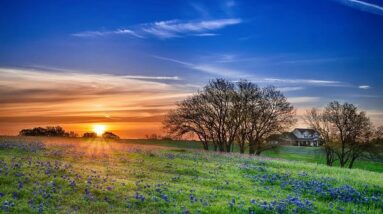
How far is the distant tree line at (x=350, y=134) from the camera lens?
6656 centimetres

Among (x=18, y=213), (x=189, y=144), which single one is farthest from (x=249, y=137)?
(x=18, y=213)

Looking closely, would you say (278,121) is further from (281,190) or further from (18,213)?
(18,213)

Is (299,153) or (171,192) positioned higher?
(171,192)

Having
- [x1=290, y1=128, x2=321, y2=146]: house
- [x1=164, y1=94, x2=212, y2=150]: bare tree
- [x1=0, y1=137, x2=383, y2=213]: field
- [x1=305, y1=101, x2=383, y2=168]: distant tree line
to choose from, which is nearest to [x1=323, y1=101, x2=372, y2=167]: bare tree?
[x1=305, y1=101, x2=383, y2=168]: distant tree line

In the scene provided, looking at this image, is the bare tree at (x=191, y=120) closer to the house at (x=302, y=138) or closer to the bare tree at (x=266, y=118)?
the bare tree at (x=266, y=118)

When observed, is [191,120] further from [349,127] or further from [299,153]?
[299,153]

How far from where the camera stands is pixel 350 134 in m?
67.7

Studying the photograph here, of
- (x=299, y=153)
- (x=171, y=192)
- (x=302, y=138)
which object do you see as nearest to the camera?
(x=171, y=192)

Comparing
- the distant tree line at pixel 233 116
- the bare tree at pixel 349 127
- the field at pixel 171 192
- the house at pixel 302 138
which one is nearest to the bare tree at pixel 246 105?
the distant tree line at pixel 233 116

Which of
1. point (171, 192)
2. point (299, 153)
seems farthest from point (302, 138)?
point (171, 192)

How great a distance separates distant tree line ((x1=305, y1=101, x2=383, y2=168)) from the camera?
66.6m

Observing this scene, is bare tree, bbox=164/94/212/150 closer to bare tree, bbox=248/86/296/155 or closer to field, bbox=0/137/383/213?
bare tree, bbox=248/86/296/155

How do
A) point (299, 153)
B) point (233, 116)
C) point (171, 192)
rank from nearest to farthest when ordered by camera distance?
1. point (171, 192)
2. point (233, 116)
3. point (299, 153)

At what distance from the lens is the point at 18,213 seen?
36.8 feet
